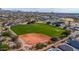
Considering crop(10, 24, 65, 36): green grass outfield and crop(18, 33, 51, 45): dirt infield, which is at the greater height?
crop(10, 24, 65, 36): green grass outfield

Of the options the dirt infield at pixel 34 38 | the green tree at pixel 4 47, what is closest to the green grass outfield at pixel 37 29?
the dirt infield at pixel 34 38

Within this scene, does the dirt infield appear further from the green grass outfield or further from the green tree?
the green tree

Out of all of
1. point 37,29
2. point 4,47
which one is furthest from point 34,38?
point 4,47

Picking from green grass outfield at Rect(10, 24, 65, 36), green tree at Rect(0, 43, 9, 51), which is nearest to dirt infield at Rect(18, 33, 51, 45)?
green grass outfield at Rect(10, 24, 65, 36)

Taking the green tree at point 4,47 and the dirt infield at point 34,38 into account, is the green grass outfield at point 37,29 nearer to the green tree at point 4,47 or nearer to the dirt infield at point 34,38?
the dirt infield at point 34,38

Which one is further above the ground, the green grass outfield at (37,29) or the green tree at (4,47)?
the green grass outfield at (37,29)

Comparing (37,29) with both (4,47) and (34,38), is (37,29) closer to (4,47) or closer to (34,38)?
(34,38)

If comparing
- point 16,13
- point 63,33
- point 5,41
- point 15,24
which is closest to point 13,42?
point 5,41
